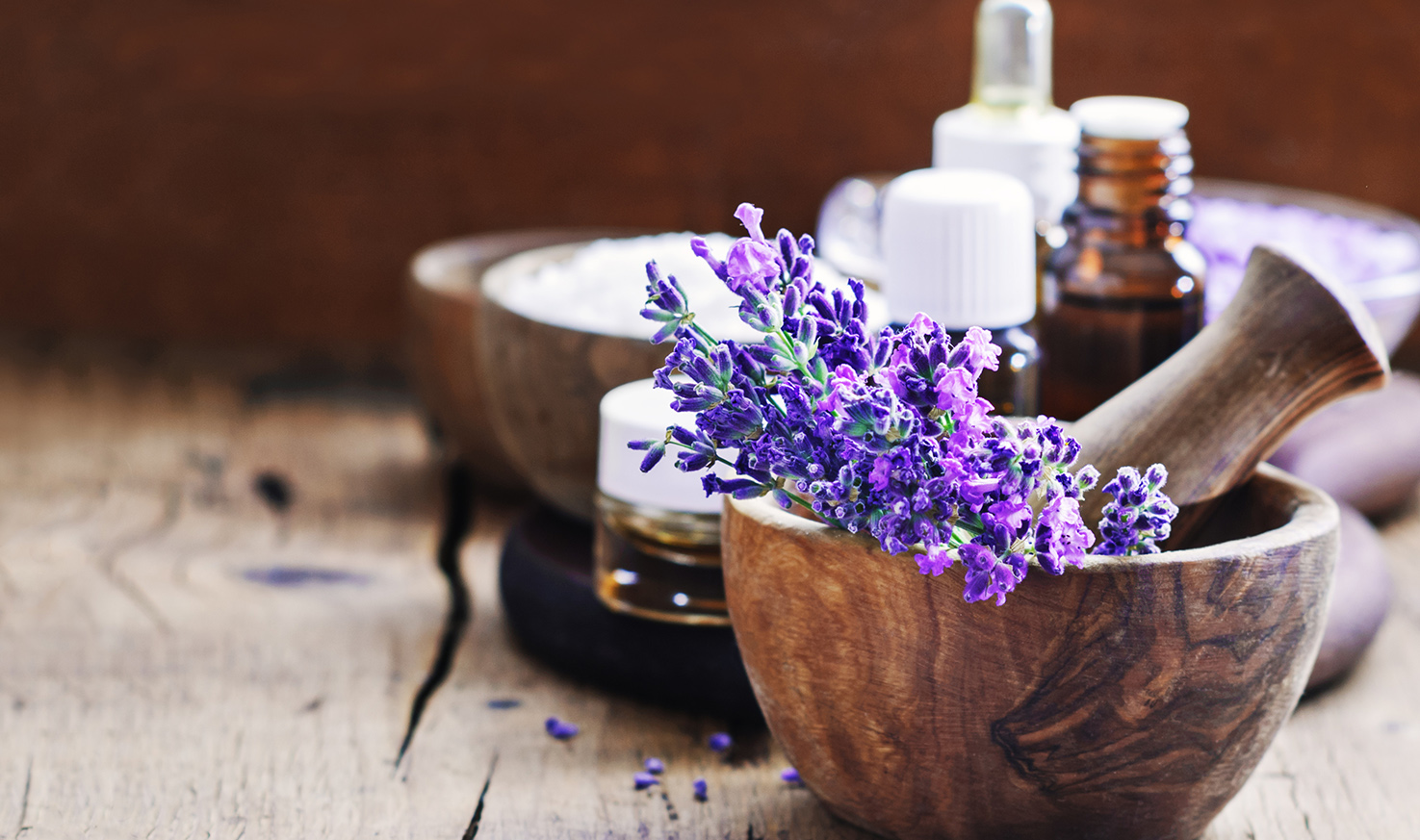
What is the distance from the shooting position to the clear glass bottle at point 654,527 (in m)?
0.59

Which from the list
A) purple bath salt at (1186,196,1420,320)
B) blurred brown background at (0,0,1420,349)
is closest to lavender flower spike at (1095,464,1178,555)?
purple bath salt at (1186,196,1420,320)

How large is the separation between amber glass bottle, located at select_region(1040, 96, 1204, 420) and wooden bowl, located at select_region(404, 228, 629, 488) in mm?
350

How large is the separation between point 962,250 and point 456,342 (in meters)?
0.40

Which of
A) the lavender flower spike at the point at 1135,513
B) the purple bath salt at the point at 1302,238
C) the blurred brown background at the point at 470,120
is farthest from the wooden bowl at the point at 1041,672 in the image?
the blurred brown background at the point at 470,120

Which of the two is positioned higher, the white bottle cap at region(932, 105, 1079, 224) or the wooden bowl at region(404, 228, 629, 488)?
the white bottle cap at region(932, 105, 1079, 224)

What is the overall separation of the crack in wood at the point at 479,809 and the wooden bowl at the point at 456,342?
11.6 inches

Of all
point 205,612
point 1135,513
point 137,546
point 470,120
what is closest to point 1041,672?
point 1135,513

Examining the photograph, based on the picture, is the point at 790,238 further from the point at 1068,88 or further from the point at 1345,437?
the point at 1068,88

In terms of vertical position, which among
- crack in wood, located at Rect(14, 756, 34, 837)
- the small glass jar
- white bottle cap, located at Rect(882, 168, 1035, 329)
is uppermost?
white bottle cap, located at Rect(882, 168, 1035, 329)

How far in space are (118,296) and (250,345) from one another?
0.36ft

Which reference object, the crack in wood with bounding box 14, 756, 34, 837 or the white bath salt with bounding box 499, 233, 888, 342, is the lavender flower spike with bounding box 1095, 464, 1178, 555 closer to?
the white bath salt with bounding box 499, 233, 888, 342

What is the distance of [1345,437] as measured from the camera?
31.1 inches

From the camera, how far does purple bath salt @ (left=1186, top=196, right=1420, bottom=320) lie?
778 millimetres

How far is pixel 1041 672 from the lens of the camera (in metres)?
0.43
